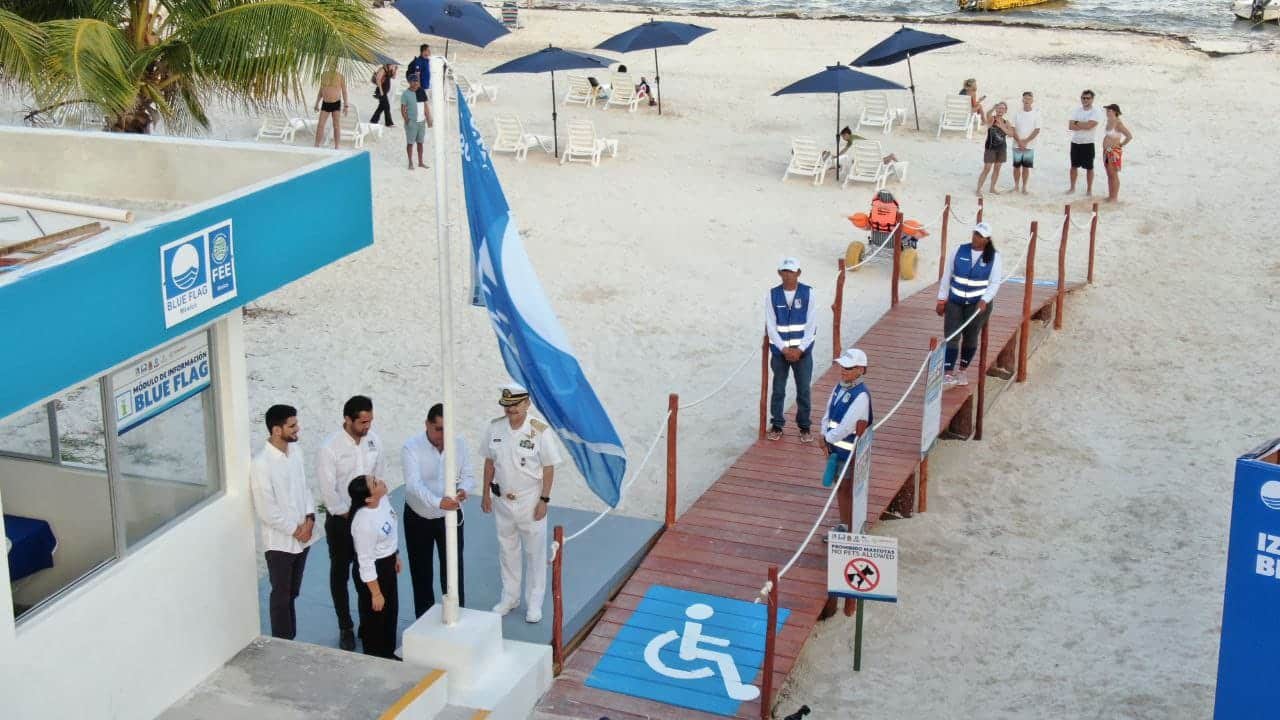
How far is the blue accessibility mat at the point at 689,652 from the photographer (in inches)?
334

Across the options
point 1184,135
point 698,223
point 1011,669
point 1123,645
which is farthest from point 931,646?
point 1184,135

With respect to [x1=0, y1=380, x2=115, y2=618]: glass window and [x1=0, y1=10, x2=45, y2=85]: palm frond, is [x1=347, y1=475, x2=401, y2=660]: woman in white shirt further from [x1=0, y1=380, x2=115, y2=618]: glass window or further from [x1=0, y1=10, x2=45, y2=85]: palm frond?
[x1=0, y1=10, x2=45, y2=85]: palm frond

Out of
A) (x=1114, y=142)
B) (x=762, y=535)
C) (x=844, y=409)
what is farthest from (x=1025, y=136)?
(x=762, y=535)

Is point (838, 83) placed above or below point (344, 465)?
above

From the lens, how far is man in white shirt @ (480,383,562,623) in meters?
8.58

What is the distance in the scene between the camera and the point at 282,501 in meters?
8.05

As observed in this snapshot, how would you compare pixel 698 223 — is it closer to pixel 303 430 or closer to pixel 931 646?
pixel 303 430

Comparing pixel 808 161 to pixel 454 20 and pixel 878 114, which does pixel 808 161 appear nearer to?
pixel 878 114

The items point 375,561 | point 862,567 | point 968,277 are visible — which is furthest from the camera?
point 968,277

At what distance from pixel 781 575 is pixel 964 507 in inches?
105

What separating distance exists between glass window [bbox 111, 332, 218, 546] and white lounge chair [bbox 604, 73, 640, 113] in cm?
1792

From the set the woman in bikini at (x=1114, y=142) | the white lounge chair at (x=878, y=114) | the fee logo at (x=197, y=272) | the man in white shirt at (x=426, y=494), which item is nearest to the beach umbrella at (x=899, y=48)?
the white lounge chair at (x=878, y=114)

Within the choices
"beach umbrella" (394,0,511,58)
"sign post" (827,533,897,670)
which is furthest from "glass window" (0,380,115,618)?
"beach umbrella" (394,0,511,58)

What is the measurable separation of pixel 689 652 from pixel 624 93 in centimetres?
1747
